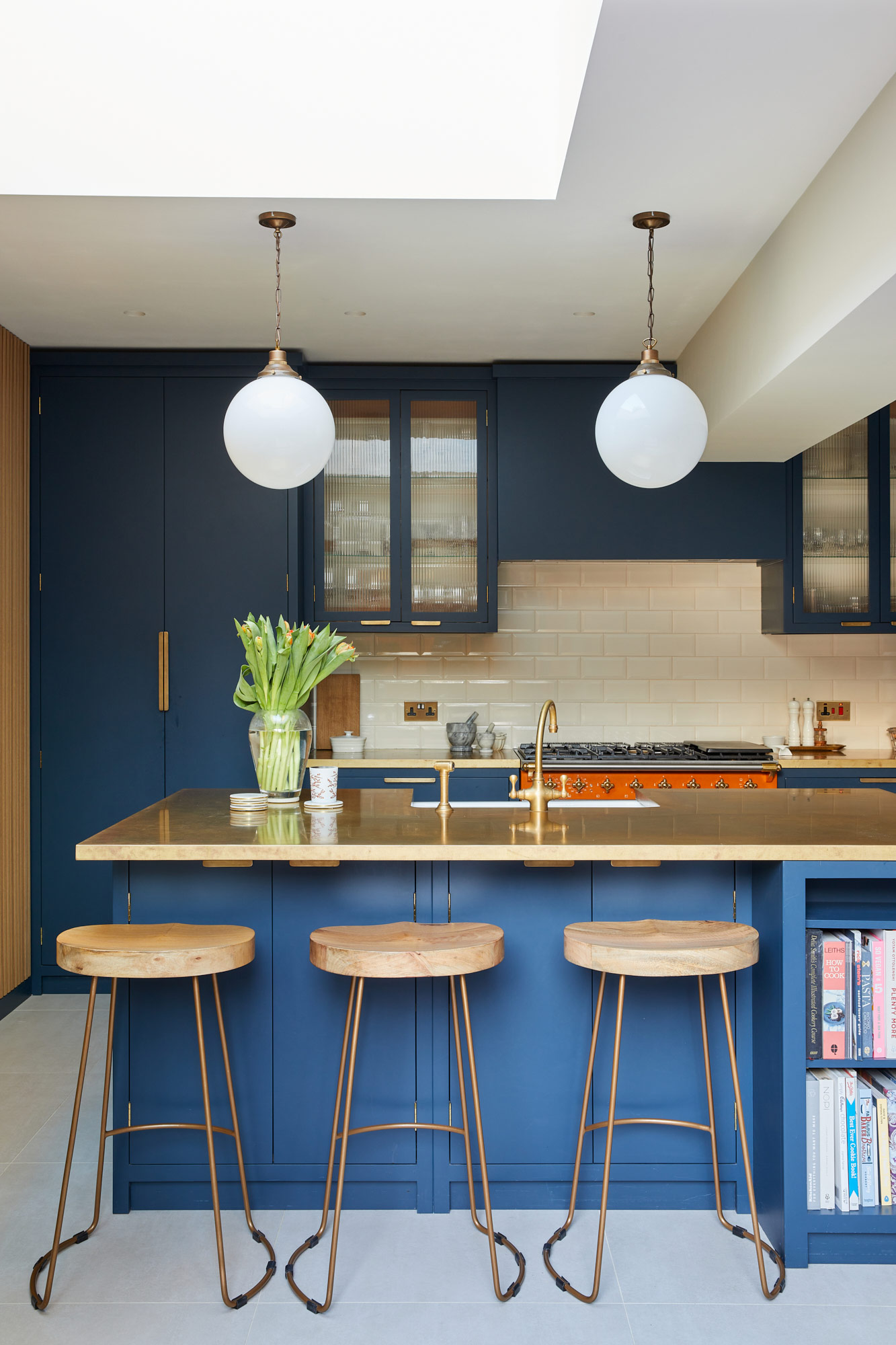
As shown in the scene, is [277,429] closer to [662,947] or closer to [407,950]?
[407,950]

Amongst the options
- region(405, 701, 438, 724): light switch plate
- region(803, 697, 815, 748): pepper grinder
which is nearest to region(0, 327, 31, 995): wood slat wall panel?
region(405, 701, 438, 724): light switch plate

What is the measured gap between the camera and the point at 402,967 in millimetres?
2078

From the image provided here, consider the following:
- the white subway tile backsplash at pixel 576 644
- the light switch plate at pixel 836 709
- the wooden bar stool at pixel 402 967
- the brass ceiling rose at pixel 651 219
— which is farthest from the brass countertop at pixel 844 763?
the wooden bar stool at pixel 402 967

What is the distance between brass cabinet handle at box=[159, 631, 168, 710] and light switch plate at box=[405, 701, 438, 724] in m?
1.20

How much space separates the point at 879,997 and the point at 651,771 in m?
2.05

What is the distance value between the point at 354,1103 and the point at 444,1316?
56 cm

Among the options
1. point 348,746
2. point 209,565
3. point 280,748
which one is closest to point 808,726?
point 348,746

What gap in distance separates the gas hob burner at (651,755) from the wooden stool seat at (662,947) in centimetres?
194

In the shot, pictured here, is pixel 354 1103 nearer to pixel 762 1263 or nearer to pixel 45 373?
pixel 762 1263

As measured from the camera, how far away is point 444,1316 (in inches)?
82.4

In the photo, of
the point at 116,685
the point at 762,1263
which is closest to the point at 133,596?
the point at 116,685

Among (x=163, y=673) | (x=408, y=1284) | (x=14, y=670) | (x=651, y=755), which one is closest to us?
(x=408, y=1284)

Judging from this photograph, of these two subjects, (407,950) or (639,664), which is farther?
(639,664)

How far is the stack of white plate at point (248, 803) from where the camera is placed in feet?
8.91
